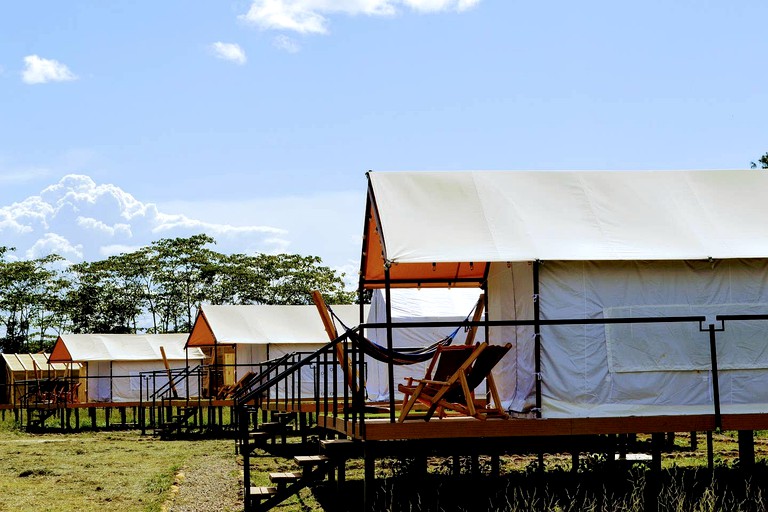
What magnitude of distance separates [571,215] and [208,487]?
20.9ft

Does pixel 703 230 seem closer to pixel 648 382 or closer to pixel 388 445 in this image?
pixel 648 382

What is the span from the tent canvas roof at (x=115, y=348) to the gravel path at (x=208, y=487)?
19.6 metres

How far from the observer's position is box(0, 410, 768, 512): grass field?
10719mm

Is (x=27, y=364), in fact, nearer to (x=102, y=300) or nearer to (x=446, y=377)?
(x=102, y=300)

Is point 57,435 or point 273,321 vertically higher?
point 273,321

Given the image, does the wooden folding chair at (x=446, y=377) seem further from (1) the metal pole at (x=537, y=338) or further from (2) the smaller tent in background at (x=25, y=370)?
(2) the smaller tent in background at (x=25, y=370)

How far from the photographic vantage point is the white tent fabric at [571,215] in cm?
982

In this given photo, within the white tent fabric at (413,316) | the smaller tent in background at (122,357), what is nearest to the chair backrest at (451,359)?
the white tent fabric at (413,316)

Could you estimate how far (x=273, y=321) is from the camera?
28.6m

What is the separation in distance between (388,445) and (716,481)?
4300 mm

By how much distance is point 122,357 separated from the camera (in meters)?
35.8

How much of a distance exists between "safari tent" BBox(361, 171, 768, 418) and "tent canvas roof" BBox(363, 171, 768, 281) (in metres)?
0.02

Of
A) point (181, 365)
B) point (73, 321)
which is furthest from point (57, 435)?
point (73, 321)

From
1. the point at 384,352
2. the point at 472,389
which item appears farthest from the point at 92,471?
the point at 472,389
